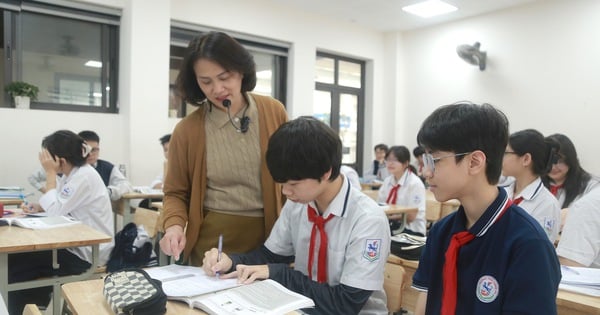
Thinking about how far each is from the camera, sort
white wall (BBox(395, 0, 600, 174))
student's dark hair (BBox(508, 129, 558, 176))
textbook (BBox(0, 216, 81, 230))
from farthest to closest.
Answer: white wall (BBox(395, 0, 600, 174)) < textbook (BBox(0, 216, 81, 230)) < student's dark hair (BBox(508, 129, 558, 176))

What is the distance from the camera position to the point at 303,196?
1324 mm

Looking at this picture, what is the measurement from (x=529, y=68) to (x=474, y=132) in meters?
5.96

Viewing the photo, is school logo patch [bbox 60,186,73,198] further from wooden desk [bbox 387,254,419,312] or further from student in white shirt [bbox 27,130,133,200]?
wooden desk [bbox 387,254,419,312]

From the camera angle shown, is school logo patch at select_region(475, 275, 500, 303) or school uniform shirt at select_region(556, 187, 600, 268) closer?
school logo patch at select_region(475, 275, 500, 303)

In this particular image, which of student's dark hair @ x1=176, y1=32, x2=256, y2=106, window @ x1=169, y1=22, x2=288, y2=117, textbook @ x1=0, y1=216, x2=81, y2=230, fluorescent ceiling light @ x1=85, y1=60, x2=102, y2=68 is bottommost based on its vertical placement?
textbook @ x1=0, y1=216, x2=81, y2=230

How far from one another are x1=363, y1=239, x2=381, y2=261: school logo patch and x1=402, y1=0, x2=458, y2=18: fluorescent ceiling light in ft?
18.4

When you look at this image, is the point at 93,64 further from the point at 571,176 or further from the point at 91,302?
the point at 571,176

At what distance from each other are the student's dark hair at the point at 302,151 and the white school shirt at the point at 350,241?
0.14 meters

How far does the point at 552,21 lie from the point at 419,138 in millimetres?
5942

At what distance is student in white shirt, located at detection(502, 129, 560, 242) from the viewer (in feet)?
7.41

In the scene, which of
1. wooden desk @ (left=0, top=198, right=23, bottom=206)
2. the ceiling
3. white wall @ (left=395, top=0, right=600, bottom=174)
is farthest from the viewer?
the ceiling

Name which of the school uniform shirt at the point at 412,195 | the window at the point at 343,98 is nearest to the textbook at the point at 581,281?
the school uniform shirt at the point at 412,195

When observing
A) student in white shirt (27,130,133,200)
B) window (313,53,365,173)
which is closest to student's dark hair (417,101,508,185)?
student in white shirt (27,130,133,200)

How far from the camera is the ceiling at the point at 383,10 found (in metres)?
6.26
